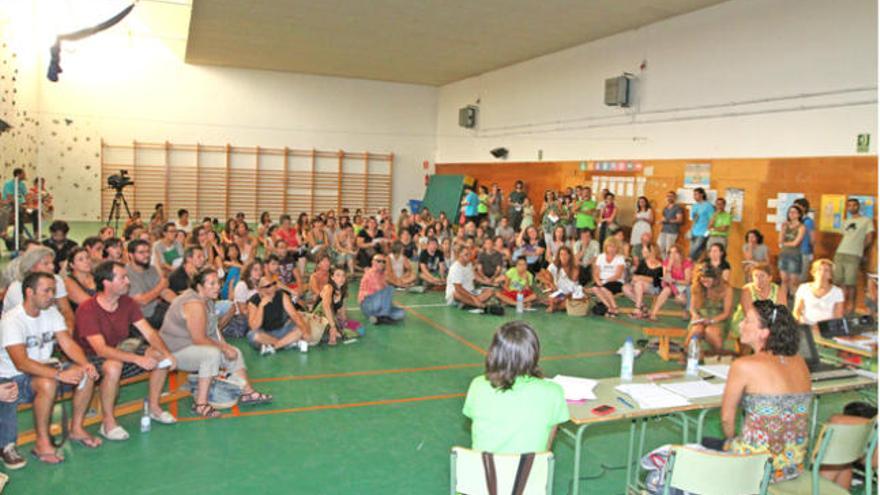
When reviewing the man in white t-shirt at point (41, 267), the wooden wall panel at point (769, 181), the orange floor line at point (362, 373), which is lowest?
the orange floor line at point (362, 373)

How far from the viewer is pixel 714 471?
9.13 ft

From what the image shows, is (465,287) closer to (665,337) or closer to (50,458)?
(665,337)

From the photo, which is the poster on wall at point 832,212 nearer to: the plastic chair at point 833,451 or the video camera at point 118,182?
the plastic chair at point 833,451

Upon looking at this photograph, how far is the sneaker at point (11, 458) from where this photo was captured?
409 centimetres

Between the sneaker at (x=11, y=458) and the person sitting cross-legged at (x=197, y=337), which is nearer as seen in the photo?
the sneaker at (x=11, y=458)

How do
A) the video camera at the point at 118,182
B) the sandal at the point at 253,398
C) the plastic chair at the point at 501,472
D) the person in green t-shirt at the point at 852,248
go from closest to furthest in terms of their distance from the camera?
the plastic chair at the point at 501,472
the sandal at the point at 253,398
the person in green t-shirt at the point at 852,248
the video camera at the point at 118,182

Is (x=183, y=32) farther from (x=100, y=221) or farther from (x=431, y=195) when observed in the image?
(x=431, y=195)

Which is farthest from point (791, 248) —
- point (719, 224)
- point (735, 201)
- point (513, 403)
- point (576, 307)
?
point (513, 403)

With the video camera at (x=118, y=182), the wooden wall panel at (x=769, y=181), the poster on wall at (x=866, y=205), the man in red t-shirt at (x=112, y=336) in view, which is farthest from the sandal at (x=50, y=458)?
the video camera at (x=118, y=182)

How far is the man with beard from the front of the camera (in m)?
6.50

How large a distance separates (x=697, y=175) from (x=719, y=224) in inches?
49.1

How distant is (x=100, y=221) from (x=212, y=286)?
16767 millimetres

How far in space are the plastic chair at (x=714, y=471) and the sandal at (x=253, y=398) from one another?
3.61m

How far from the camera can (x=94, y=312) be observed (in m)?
4.61
